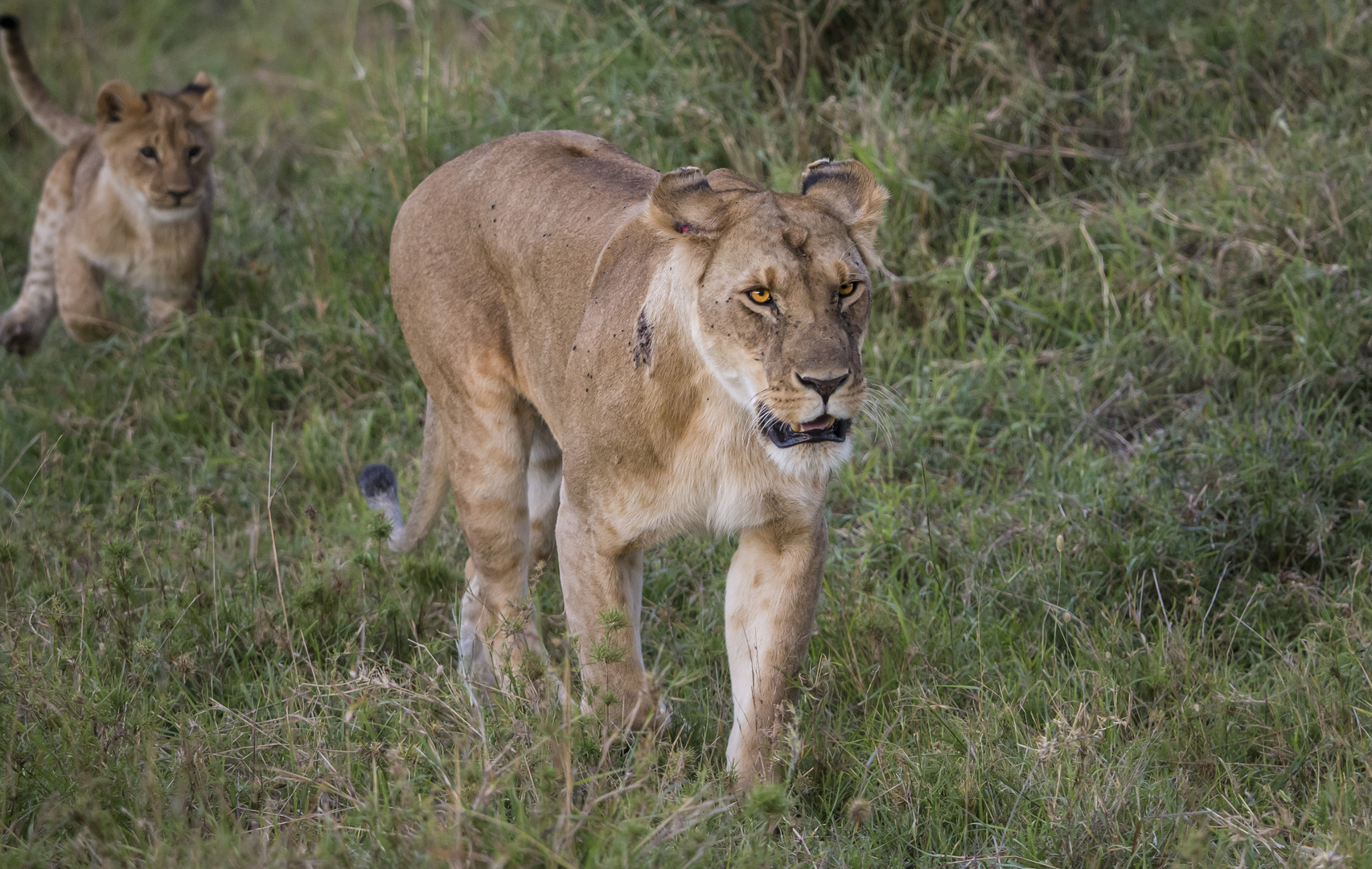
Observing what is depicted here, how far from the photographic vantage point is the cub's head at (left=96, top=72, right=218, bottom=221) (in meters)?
5.57

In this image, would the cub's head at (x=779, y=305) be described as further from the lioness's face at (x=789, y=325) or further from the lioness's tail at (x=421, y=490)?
the lioness's tail at (x=421, y=490)

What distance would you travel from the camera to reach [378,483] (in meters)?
4.16

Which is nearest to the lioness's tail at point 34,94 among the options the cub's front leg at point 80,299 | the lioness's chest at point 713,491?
the cub's front leg at point 80,299

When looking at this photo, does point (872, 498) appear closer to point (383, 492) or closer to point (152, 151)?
point (383, 492)

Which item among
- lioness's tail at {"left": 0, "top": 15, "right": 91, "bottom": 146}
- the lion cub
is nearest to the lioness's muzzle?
the lion cub

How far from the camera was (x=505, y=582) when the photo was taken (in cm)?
370

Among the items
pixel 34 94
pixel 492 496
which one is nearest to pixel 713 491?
pixel 492 496

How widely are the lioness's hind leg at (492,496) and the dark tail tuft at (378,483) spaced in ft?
1.71

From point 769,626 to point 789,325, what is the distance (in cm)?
72

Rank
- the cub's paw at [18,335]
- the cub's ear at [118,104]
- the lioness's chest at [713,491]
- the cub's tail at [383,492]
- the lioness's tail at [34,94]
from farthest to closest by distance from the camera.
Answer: the lioness's tail at [34,94], the cub's paw at [18,335], the cub's ear at [118,104], the cub's tail at [383,492], the lioness's chest at [713,491]

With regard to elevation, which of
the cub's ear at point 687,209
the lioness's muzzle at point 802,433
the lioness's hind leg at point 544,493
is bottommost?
the lioness's hind leg at point 544,493

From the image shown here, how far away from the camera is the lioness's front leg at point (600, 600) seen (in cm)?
300

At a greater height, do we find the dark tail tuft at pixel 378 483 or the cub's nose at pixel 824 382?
the cub's nose at pixel 824 382

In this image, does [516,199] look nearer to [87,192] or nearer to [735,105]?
[735,105]
